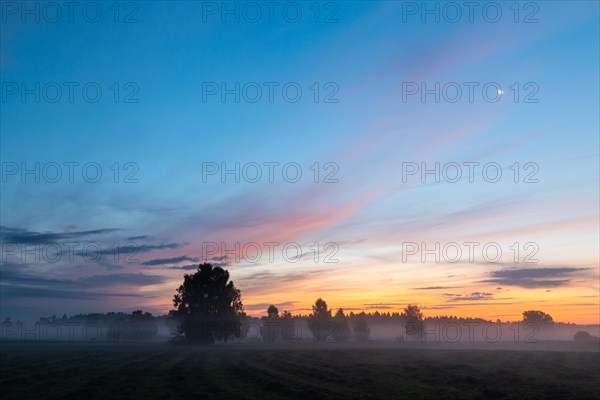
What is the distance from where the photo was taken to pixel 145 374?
48.1 meters

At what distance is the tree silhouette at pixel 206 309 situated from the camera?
12312cm

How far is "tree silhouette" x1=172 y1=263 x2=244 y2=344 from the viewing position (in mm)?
123125

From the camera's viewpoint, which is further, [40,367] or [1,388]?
[40,367]

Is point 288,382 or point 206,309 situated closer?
point 288,382

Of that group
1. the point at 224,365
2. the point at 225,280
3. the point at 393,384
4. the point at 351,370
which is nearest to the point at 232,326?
the point at 225,280

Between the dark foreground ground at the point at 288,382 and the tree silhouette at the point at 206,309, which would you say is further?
the tree silhouette at the point at 206,309

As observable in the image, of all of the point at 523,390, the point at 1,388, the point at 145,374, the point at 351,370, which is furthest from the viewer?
the point at 351,370

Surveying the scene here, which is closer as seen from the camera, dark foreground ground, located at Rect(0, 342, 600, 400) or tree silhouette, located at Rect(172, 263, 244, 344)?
dark foreground ground, located at Rect(0, 342, 600, 400)

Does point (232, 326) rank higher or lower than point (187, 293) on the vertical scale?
lower

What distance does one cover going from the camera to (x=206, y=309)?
4929 inches

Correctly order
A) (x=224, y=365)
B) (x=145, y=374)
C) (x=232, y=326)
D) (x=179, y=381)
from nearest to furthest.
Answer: (x=179, y=381), (x=145, y=374), (x=224, y=365), (x=232, y=326)

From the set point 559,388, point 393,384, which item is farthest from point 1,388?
point 559,388

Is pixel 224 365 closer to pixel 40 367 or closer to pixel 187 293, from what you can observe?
pixel 40 367

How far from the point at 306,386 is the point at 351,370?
13.3 metres
